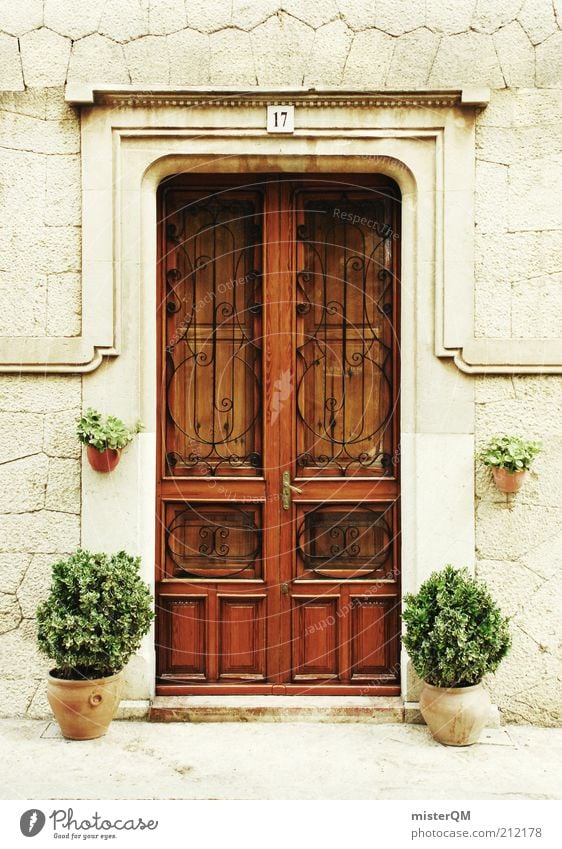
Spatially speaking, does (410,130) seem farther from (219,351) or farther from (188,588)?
(188,588)

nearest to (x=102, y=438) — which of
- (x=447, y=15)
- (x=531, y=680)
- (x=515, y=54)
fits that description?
(x=531, y=680)

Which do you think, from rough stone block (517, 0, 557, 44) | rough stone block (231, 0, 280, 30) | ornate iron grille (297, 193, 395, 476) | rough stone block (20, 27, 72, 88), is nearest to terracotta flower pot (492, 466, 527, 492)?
ornate iron grille (297, 193, 395, 476)

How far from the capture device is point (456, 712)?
4.95 meters

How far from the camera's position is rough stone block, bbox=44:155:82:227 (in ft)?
17.8

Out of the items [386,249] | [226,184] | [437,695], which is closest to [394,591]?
[437,695]

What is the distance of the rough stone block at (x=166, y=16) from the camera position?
5.36 meters

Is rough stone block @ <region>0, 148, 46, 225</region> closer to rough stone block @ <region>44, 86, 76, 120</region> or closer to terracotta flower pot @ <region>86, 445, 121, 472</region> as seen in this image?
rough stone block @ <region>44, 86, 76, 120</region>

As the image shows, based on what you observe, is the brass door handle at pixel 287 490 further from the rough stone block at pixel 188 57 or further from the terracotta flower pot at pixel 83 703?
the rough stone block at pixel 188 57

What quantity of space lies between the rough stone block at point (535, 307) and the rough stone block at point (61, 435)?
110 inches

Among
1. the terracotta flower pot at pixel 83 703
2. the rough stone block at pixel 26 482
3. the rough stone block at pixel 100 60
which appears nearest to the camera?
the terracotta flower pot at pixel 83 703

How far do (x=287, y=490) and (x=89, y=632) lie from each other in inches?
59.5

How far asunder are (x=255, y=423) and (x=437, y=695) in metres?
1.99

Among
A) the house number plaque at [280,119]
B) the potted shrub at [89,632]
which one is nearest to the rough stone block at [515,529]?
the potted shrub at [89,632]

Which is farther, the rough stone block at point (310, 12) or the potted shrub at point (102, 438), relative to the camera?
the rough stone block at point (310, 12)
